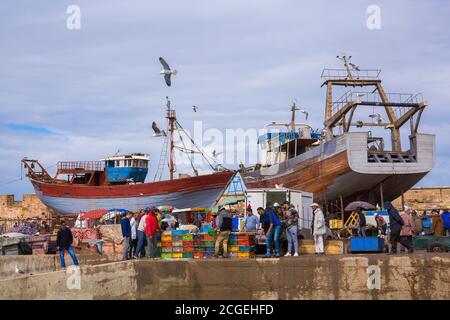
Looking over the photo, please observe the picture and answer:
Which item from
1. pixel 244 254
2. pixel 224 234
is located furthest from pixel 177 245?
pixel 244 254

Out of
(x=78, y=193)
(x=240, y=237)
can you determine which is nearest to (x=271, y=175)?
(x=78, y=193)

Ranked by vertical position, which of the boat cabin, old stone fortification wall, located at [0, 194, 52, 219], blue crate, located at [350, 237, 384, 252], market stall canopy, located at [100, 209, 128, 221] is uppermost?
the boat cabin

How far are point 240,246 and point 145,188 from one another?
29109mm

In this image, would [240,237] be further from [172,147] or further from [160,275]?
[172,147]

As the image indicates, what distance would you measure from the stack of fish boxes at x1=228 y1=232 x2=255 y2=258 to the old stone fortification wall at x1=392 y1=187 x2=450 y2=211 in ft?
109

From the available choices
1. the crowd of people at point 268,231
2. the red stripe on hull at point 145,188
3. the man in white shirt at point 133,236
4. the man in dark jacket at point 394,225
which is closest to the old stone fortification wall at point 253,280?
the crowd of people at point 268,231

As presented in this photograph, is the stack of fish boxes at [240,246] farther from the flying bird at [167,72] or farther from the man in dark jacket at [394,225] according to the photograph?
the flying bird at [167,72]

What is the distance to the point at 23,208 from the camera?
53.9 m

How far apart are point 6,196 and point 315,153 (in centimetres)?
2902

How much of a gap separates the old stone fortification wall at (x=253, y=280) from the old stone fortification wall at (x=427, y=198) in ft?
110

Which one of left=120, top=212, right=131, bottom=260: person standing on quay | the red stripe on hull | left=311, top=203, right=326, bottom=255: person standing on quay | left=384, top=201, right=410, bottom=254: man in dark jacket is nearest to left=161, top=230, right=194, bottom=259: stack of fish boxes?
left=120, top=212, right=131, bottom=260: person standing on quay

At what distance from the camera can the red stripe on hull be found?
40.6 meters

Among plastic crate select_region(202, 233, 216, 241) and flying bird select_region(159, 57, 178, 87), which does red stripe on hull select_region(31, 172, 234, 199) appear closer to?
flying bird select_region(159, 57, 178, 87)

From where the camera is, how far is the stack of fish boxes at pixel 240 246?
44.8ft
